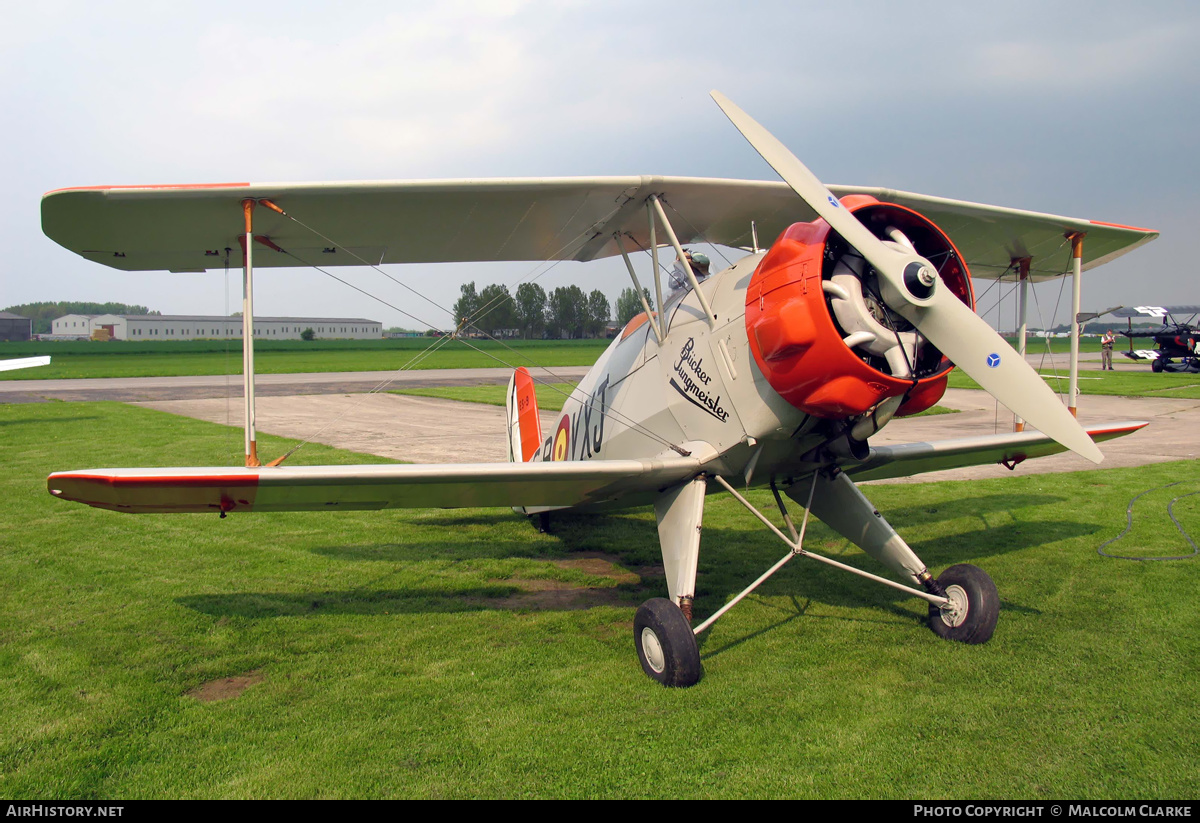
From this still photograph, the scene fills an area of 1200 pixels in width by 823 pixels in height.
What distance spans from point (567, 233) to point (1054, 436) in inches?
142

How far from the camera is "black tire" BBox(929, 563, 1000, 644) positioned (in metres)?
4.66

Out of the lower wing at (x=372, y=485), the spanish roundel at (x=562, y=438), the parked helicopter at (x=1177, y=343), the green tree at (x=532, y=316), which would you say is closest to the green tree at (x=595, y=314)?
the green tree at (x=532, y=316)

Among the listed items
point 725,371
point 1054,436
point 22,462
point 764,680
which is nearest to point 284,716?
point 764,680

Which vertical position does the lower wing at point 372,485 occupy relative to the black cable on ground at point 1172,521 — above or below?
above

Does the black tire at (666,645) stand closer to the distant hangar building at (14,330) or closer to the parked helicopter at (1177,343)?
the parked helicopter at (1177,343)

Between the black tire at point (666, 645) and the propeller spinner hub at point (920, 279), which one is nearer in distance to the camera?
the propeller spinner hub at point (920, 279)

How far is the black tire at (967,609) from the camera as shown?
15.3ft

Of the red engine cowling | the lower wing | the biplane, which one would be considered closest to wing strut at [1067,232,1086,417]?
the biplane

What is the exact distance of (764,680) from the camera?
416cm

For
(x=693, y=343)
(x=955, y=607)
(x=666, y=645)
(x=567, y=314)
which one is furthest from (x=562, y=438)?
(x=567, y=314)

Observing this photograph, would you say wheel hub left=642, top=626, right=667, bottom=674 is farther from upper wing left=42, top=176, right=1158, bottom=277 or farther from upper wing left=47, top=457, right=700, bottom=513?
upper wing left=42, top=176, right=1158, bottom=277

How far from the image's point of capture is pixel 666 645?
4117mm

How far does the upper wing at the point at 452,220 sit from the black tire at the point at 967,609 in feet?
8.69

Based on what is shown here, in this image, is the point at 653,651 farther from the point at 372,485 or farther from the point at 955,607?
the point at 955,607
